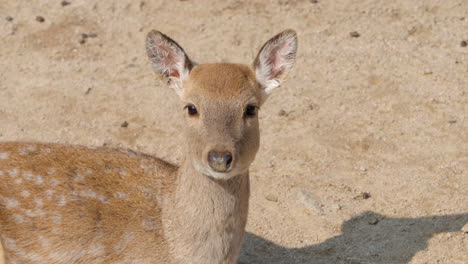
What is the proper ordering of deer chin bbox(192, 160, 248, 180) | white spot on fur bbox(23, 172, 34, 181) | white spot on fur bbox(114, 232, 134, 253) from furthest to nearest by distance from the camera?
1. white spot on fur bbox(23, 172, 34, 181)
2. white spot on fur bbox(114, 232, 134, 253)
3. deer chin bbox(192, 160, 248, 180)

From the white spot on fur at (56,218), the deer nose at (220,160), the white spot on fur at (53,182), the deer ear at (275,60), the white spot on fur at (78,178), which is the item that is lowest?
the white spot on fur at (56,218)

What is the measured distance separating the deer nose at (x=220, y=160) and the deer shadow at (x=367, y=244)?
180 cm

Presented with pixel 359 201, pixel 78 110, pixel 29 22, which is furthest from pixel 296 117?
pixel 29 22

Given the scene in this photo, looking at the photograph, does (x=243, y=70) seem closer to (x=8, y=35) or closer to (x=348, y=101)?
(x=348, y=101)

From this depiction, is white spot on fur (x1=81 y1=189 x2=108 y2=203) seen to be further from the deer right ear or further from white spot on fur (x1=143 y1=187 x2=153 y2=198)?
the deer right ear

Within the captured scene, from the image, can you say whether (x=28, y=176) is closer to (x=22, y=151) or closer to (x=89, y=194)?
(x=22, y=151)

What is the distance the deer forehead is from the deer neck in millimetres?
477

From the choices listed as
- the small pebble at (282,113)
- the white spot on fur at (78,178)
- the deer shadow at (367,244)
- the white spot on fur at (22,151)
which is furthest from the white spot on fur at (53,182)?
the small pebble at (282,113)

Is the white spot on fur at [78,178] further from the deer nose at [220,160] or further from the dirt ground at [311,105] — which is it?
the dirt ground at [311,105]

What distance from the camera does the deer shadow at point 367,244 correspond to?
5770 millimetres

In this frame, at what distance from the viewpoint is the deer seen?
4.53 m

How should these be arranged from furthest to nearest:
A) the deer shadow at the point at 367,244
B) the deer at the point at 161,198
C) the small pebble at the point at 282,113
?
the small pebble at the point at 282,113 → the deer shadow at the point at 367,244 → the deer at the point at 161,198

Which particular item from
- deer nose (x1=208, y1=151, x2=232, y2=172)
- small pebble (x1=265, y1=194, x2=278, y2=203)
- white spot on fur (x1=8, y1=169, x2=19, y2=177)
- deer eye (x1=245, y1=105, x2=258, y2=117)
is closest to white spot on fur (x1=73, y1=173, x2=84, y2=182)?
white spot on fur (x1=8, y1=169, x2=19, y2=177)

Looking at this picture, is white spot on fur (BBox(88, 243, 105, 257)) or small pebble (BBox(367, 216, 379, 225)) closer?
white spot on fur (BBox(88, 243, 105, 257))
